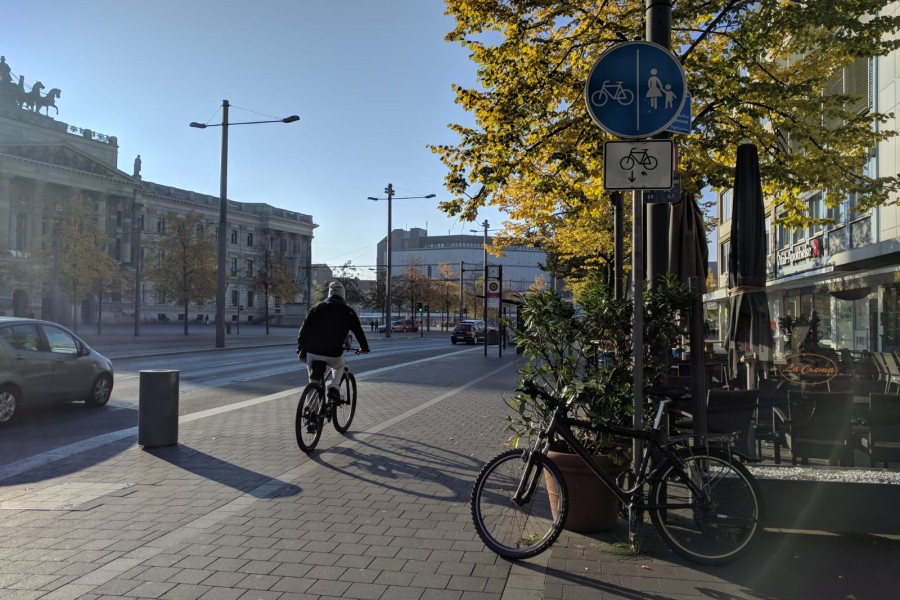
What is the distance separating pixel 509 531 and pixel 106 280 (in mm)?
44098

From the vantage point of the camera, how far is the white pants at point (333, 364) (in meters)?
8.08

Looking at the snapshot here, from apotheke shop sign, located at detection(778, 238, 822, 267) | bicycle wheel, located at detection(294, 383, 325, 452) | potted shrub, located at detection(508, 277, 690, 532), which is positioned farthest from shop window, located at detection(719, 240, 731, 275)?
potted shrub, located at detection(508, 277, 690, 532)

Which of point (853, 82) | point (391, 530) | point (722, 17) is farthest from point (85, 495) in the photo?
point (853, 82)

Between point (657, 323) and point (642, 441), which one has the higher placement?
point (657, 323)

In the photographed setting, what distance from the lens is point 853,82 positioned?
2003cm

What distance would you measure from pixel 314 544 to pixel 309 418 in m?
2.98

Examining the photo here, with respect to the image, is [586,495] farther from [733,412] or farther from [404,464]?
[404,464]

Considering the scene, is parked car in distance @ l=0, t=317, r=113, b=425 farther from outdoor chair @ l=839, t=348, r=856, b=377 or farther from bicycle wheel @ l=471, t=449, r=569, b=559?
outdoor chair @ l=839, t=348, r=856, b=377

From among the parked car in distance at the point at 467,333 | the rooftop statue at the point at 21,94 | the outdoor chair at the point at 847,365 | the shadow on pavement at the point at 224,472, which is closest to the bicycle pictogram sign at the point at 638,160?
the shadow on pavement at the point at 224,472

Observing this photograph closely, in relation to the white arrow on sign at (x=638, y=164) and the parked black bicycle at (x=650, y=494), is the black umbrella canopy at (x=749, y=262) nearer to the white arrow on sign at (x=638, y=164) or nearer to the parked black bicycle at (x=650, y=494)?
the white arrow on sign at (x=638, y=164)

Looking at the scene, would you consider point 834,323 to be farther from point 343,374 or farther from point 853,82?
point 343,374

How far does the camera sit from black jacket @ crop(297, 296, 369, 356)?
805cm

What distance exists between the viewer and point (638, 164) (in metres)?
4.42

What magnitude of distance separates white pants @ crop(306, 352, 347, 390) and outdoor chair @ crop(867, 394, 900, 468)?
5.33 meters
